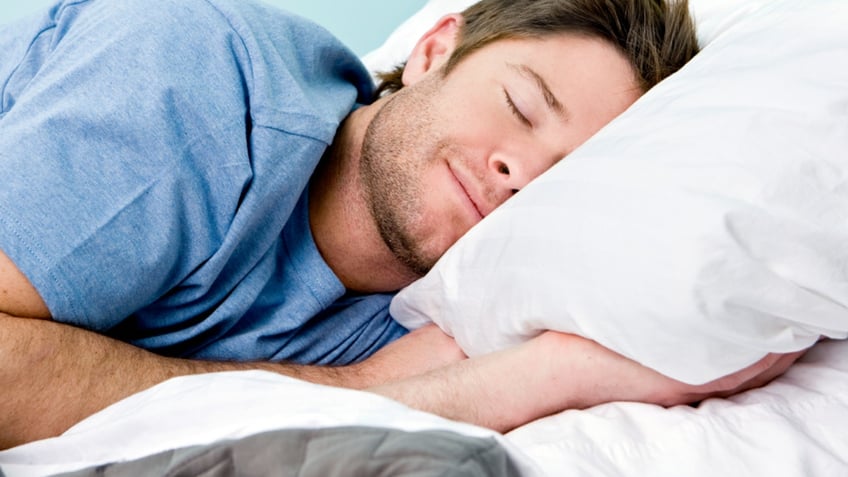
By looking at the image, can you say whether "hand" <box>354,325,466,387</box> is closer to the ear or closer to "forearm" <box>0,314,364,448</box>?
"forearm" <box>0,314,364,448</box>

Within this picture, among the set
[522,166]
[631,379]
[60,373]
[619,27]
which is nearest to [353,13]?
[619,27]

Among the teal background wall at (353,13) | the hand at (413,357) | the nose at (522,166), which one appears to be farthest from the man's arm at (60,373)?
the teal background wall at (353,13)

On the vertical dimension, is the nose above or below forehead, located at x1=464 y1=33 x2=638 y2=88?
below

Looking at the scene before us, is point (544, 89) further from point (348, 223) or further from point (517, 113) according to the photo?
point (348, 223)

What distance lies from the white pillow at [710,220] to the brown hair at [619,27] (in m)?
0.25

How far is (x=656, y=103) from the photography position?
0.67 metres

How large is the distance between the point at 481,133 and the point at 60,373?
56 cm

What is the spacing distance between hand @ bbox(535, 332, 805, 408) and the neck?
427mm

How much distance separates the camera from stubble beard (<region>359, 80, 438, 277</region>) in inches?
37.3

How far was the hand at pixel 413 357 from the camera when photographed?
32.7 inches

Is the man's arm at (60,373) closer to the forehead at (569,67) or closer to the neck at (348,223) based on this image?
the neck at (348,223)

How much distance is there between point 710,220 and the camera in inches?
20.4

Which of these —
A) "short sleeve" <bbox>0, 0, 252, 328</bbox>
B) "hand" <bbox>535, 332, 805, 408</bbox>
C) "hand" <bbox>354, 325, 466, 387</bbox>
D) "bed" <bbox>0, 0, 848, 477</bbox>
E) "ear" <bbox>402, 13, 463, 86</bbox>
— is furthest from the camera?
"ear" <bbox>402, 13, 463, 86</bbox>

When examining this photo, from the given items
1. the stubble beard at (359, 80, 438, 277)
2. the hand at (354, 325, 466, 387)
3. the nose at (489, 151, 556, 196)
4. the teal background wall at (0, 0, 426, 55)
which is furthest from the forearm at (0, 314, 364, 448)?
the teal background wall at (0, 0, 426, 55)
